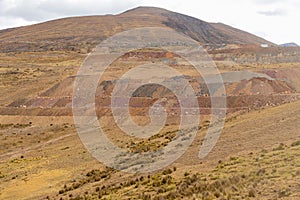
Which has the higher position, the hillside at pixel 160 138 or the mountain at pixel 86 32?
the mountain at pixel 86 32

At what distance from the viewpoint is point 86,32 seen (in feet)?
511

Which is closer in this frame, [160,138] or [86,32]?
[160,138]

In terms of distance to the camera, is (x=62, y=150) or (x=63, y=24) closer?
(x=62, y=150)

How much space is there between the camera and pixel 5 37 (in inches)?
6555

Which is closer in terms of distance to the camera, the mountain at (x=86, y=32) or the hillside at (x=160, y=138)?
the hillside at (x=160, y=138)

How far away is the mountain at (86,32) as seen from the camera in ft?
439

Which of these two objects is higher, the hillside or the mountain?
the mountain

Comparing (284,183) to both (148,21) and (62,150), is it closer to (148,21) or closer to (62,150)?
(62,150)

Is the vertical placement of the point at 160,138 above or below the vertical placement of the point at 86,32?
below

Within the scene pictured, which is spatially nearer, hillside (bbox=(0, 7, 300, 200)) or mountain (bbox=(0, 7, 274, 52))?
hillside (bbox=(0, 7, 300, 200))

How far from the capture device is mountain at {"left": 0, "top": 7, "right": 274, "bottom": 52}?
134 m

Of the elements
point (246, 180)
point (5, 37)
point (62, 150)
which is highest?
point (5, 37)

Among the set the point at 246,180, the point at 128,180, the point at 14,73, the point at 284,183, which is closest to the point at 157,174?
the point at 128,180

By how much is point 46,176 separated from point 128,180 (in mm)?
7635
